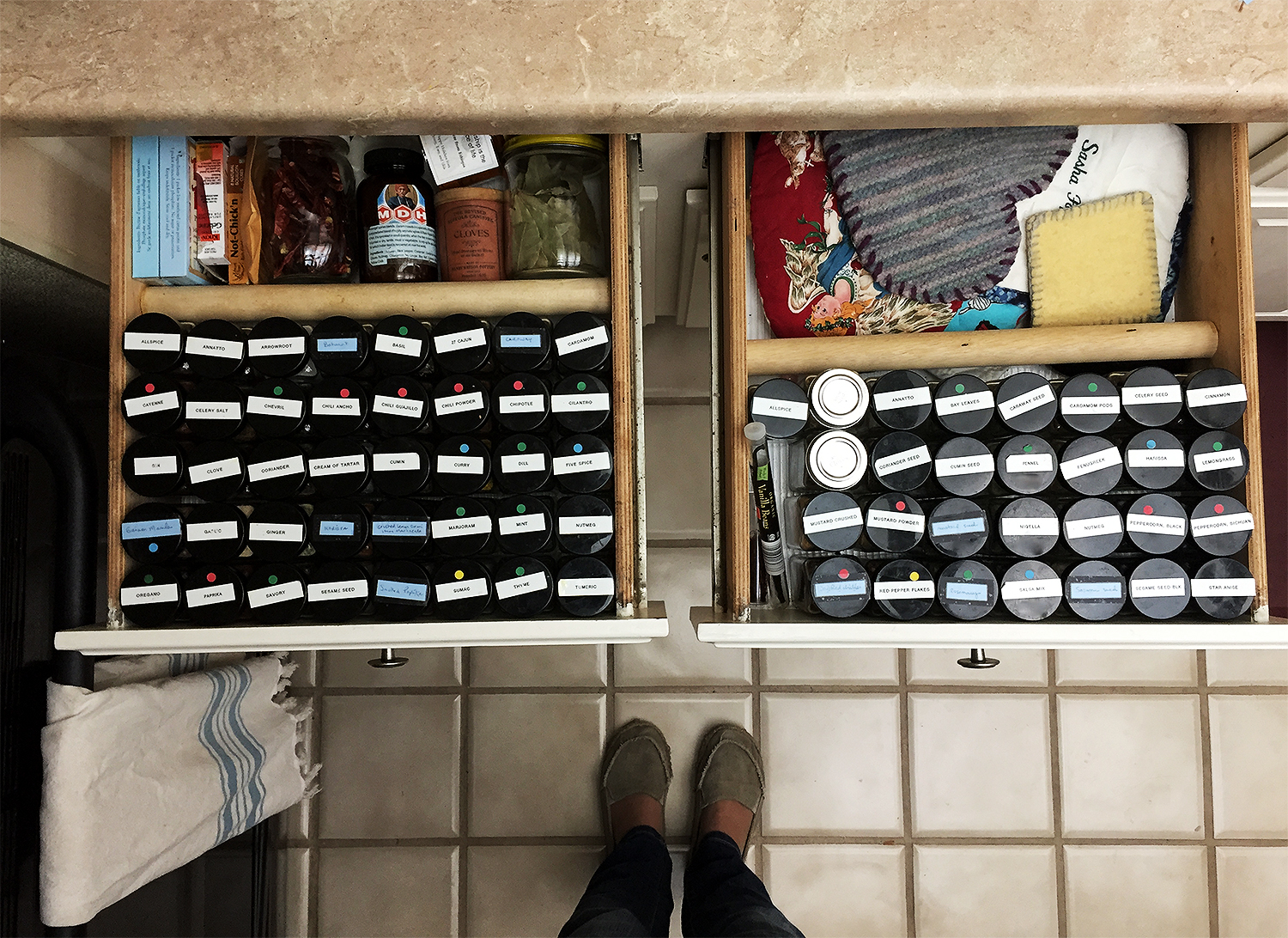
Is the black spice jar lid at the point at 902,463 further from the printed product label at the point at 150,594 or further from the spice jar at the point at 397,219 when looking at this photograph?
the printed product label at the point at 150,594

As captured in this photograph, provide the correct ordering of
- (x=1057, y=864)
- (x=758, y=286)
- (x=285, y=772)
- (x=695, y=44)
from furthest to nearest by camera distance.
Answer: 1. (x=1057, y=864)
2. (x=285, y=772)
3. (x=758, y=286)
4. (x=695, y=44)

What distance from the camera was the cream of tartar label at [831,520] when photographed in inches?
36.7

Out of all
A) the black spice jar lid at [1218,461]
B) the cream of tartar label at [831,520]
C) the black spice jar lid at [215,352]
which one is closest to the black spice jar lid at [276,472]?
the black spice jar lid at [215,352]

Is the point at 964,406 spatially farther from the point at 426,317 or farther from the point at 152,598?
the point at 152,598

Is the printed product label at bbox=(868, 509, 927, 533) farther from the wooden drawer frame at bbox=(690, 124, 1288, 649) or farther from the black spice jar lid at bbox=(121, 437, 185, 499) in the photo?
the black spice jar lid at bbox=(121, 437, 185, 499)

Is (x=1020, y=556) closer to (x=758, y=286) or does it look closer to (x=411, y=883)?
(x=758, y=286)

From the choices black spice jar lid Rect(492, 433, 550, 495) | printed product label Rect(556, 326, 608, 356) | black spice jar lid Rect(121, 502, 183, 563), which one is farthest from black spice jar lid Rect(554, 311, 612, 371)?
black spice jar lid Rect(121, 502, 183, 563)

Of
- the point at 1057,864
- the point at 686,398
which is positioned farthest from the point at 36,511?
the point at 1057,864

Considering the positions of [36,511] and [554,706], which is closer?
[36,511]

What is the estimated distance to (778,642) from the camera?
3.00 ft

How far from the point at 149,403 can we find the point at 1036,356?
3.78ft

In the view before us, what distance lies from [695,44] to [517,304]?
385 mm

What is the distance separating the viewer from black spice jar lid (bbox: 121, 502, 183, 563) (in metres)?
0.93

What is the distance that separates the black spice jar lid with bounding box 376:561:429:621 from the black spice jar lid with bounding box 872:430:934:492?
0.60 metres
